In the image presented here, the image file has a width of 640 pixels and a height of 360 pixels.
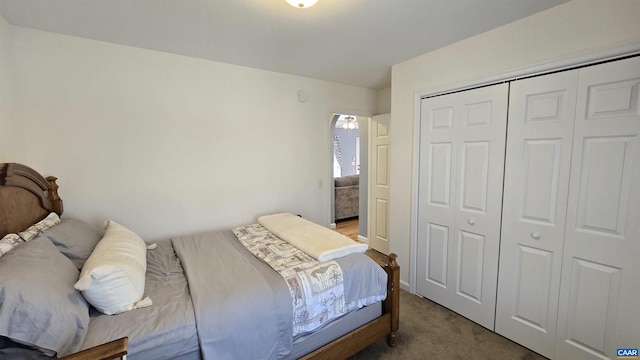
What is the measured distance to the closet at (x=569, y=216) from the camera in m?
1.49

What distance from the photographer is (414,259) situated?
2.65m

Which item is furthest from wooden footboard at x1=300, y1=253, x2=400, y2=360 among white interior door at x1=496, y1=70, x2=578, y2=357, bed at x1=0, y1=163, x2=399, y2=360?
white interior door at x1=496, y1=70, x2=578, y2=357

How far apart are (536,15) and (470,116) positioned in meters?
0.74

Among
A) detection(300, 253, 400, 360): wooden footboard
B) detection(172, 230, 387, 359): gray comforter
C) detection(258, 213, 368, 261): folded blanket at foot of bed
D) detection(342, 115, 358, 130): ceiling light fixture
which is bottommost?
detection(300, 253, 400, 360): wooden footboard

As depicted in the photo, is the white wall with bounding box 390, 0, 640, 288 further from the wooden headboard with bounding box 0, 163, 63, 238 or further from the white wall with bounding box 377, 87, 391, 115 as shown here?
the wooden headboard with bounding box 0, 163, 63, 238

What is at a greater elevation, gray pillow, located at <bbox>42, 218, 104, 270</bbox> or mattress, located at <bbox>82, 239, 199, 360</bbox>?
gray pillow, located at <bbox>42, 218, 104, 270</bbox>

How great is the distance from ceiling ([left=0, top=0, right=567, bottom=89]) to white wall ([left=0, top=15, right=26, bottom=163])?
0.56ft

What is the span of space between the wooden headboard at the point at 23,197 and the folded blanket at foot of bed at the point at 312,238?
1612 millimetres

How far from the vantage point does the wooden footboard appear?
158 cm

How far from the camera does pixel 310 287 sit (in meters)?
1.54

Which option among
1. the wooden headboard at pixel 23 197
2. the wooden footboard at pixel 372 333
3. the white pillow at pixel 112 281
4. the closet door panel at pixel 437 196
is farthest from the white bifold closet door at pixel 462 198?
the wooden headboard at pixel 23 197

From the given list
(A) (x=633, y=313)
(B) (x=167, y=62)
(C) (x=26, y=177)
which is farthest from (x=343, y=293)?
(B) (x=167, y=62)

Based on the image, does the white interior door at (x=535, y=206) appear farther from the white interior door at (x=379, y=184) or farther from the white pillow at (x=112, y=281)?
the white pillow at (x=112, y=281)

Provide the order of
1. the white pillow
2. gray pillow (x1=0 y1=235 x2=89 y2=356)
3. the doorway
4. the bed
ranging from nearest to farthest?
1. gray pillow (x1=0 y1=235 x2=89 y2=356)
2. the bed
3. the white pillow
4. the doorway
